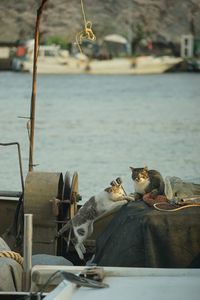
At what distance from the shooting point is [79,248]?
10242 millimetres

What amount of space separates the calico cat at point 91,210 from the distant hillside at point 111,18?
9328 centimetres

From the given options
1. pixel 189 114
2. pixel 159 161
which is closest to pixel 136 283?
pixel 159 161

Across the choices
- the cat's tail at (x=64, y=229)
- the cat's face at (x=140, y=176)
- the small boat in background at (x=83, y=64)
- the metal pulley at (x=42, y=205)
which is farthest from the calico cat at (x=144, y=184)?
the small boat in background at (x=83, y=64)

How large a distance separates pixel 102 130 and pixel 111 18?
75.4 m

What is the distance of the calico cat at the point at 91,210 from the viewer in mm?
9984

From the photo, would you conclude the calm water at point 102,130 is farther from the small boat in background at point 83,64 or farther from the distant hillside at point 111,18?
Result: the distant hillside at point 111,18

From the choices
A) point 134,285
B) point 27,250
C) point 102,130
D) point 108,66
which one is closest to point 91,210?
point 27,250

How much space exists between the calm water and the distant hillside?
26.5 m

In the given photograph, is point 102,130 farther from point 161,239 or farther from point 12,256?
point 161,239

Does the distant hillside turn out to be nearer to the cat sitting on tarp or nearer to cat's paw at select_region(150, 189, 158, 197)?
the cat sitting on tarp

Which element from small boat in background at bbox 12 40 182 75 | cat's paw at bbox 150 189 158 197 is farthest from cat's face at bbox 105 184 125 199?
small boat in background at bbox 12 40 182 75

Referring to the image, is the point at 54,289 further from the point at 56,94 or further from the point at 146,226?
the point at 56,94

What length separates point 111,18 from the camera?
118m

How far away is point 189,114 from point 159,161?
21134mm
